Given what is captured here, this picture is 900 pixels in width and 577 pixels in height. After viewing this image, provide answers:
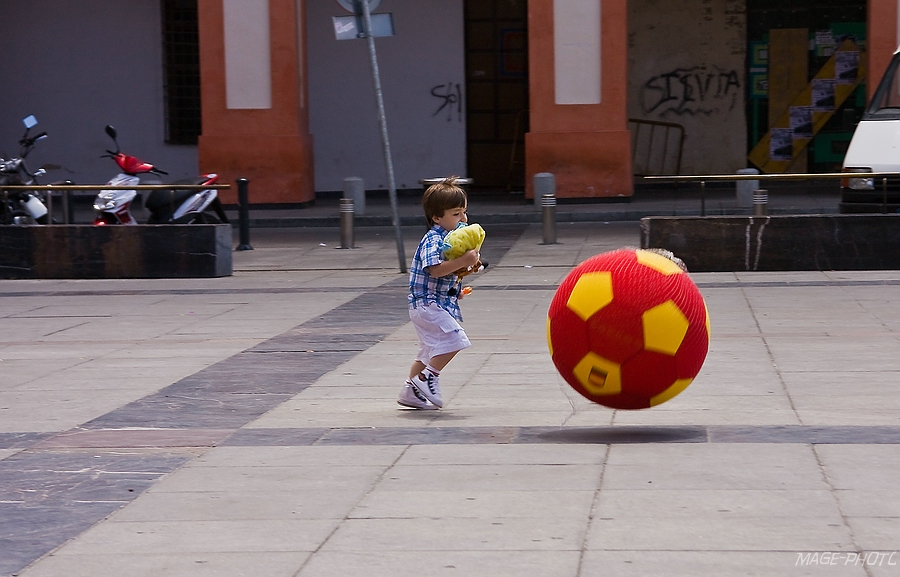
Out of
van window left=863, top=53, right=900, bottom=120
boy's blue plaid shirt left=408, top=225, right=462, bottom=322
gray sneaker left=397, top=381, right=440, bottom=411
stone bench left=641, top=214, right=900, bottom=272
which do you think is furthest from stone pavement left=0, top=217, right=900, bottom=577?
van window left=863, top=53, right=900, bottom=120

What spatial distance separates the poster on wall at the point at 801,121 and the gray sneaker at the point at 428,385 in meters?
18.8

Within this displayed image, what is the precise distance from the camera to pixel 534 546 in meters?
4.34

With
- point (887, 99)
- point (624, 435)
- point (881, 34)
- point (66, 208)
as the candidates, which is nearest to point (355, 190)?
point (66, 208)

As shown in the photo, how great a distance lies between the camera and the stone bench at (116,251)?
543 inches

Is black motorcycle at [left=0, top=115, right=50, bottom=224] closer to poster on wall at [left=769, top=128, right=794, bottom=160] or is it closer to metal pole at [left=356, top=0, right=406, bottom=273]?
metal pole at [left=356, top=0, right=406, bottom=273]

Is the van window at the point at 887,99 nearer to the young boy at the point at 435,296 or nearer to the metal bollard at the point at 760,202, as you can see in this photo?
the metal bollard at the point at 760,202

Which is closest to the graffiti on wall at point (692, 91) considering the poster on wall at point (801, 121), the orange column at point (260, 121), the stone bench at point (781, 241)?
the poster on wall at point (801, 121)

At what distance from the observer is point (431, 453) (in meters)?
5.78

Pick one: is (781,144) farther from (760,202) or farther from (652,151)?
(760,202)

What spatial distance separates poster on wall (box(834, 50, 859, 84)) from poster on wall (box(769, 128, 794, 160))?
4.25 feet

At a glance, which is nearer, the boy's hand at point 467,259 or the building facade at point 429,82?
the boy's hand at point 467,259

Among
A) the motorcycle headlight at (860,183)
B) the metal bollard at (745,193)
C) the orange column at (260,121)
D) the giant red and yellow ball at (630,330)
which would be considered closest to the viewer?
the giant red and yellow ball at (630,330)

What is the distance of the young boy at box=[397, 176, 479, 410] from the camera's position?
6.52 m

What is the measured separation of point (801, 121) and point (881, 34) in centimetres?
415
